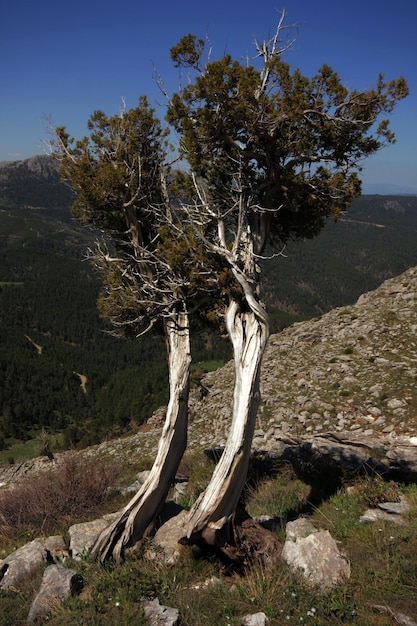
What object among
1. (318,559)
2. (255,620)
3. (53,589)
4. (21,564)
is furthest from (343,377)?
(53,589)

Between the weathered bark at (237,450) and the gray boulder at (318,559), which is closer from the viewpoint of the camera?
the gray boulder at (318,559)

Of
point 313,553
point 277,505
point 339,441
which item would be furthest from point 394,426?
point 313,553

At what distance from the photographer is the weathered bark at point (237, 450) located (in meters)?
8.20

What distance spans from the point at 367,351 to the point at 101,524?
1740 centimetres

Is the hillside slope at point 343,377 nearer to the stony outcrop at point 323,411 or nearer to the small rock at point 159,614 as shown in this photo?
the stony outcrop at point 323,411

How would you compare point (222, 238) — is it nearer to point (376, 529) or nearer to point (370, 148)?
point (370, 148)

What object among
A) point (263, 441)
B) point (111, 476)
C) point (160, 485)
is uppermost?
point (160, 485)

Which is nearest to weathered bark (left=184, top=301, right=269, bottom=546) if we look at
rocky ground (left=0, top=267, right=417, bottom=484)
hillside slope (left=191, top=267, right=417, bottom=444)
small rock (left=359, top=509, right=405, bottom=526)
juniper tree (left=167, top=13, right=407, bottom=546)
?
juniper tree (left=167, top=13, right=407, bottom=546)

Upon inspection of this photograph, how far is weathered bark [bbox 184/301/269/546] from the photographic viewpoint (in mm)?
8203

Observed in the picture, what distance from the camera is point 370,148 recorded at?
10102mm

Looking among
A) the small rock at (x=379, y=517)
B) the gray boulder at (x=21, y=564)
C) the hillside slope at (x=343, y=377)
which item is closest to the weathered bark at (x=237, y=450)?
the small rock at (x=379, y=517)

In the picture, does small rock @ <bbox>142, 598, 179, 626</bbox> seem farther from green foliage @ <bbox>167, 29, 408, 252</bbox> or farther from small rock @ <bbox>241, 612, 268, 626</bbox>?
green foliage @ <bbox>167, 29, 408, 252</bbox>

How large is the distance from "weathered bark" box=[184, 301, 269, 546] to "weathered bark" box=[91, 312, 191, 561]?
4.62 feet

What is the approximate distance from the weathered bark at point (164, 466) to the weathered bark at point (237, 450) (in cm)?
141
